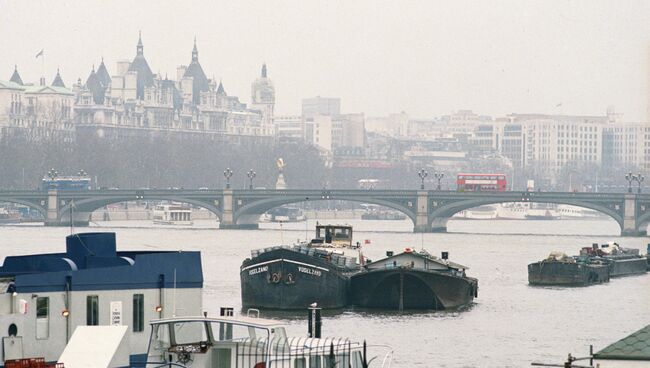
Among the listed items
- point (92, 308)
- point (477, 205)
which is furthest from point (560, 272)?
point (477, 205)

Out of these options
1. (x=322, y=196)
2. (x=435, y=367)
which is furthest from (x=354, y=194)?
(x=435, y=367)

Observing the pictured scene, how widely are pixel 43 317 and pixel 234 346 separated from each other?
9.49 feet

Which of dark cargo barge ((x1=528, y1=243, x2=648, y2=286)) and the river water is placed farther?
dark cargo barge ((x1=528, y1=243, x2=648, y2=286))

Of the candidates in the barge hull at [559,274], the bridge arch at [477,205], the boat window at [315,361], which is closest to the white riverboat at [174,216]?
the bridge arch at [477,205]

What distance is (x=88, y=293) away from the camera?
22984 mm

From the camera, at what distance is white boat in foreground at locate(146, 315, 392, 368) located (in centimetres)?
2052

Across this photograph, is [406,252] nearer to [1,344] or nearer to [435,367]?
[435,367]

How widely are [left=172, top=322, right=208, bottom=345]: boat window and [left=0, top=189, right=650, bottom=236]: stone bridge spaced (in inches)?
4362

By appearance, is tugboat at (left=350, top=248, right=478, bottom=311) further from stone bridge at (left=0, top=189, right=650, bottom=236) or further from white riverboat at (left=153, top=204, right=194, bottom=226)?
white riverboat at (left=153, top=204, right=194, bottom=226)

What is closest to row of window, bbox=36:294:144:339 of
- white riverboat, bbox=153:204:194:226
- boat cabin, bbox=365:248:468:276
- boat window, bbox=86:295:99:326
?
boat window, bbox=86:295:99:326

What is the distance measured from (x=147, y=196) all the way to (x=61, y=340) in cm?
11816

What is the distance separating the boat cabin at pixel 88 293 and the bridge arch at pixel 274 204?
111 m

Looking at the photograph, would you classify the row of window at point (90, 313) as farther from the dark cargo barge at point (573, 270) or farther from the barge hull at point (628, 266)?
the barge hull at point (628, 266)

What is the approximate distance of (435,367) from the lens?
39281 millimetres
